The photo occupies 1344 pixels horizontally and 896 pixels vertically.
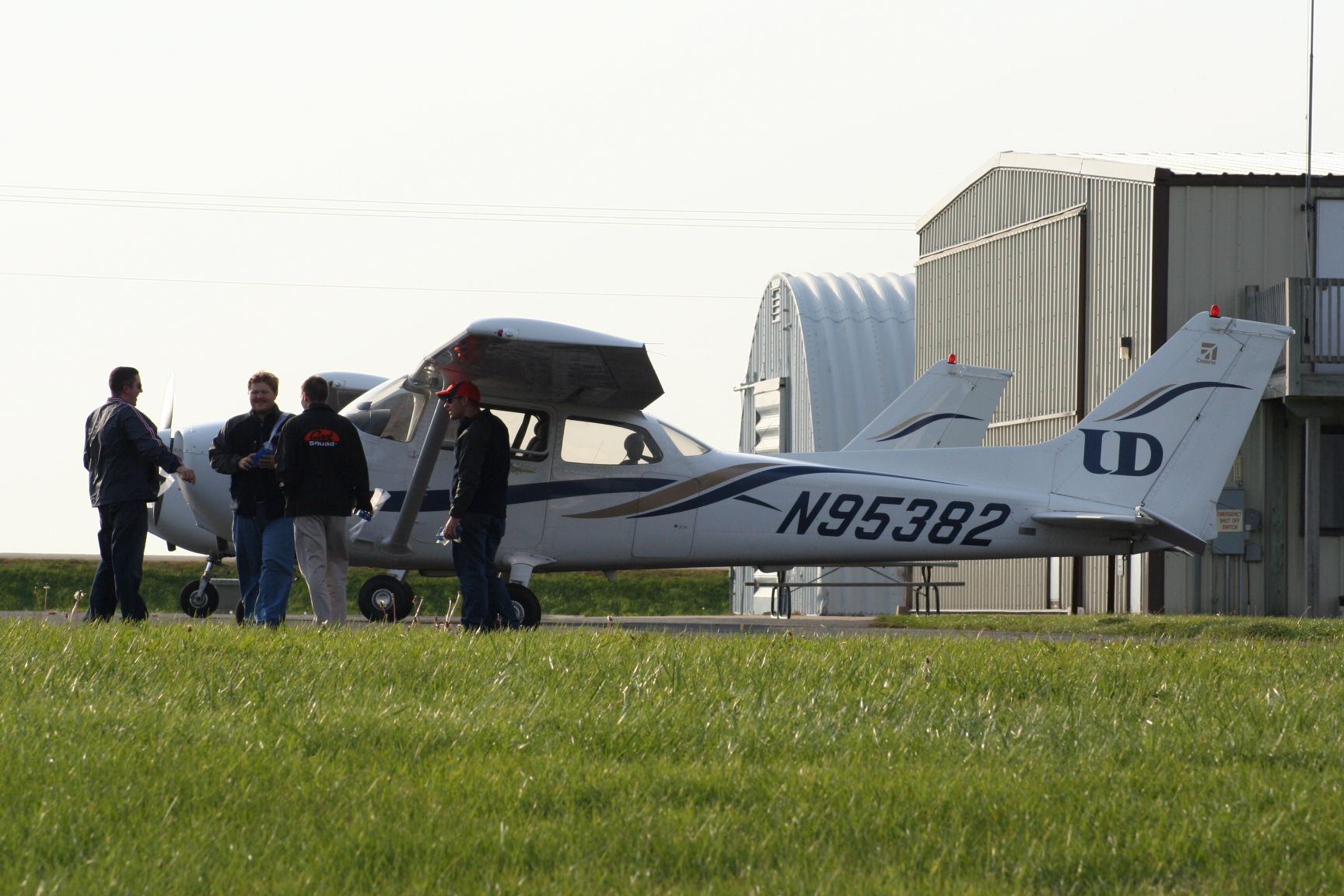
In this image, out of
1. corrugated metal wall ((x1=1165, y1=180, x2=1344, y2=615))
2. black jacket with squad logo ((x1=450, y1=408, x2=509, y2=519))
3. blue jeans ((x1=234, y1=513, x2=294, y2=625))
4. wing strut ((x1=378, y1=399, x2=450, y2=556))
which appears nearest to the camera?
blue jeans ((x1=234, y1=513, x2=294, y2=625))

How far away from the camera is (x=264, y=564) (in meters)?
8.70

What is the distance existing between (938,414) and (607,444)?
6.06 m

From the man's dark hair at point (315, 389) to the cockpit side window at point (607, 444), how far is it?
11.7 feet

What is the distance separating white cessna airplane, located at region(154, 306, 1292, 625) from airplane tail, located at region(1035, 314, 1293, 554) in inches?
0.6

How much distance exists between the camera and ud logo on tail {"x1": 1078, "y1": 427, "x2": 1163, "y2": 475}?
1305 centimetres

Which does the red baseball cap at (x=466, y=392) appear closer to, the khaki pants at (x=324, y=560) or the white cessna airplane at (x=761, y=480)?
the khaki pants at (x=324, y=560)

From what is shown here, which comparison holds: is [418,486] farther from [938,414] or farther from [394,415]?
[938,414]

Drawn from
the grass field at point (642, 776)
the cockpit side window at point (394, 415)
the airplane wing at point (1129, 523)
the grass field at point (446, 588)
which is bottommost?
the grass field at point (446, 588)

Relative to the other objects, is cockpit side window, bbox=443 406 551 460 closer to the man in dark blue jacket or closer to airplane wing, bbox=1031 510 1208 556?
the man in dark blue jacket

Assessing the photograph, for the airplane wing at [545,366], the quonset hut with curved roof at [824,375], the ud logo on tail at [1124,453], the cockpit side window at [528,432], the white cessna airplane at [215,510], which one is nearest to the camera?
the airplane wing at [545,366]

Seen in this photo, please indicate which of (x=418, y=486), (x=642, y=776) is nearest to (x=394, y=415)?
(x=418, y=486)

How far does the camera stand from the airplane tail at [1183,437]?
42.5 ft

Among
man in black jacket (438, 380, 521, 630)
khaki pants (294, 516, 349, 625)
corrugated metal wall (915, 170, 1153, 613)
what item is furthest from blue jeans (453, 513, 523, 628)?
corrugated metal wall (915, 170, 1153, 613)

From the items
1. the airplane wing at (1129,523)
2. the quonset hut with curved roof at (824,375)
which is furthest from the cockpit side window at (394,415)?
the quonset hut with curved roof at (824,375)
